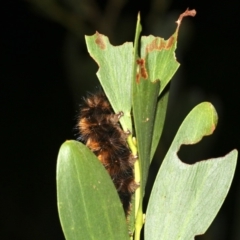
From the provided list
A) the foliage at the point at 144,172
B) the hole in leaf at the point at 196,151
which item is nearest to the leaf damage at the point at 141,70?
the foliage at the point at 144,172

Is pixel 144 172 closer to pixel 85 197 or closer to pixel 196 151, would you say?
pixel 85 197

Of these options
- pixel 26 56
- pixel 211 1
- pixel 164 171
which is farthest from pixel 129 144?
pixel 26 56

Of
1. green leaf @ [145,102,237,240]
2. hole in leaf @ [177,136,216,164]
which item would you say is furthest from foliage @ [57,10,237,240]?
hole in leaf @ [177,136,216,164]

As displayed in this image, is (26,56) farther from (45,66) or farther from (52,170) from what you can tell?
(52,170)

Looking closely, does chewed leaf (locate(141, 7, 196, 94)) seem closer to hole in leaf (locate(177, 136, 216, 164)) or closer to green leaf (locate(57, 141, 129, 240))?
green leaf (locate(57, 141, 129, 240))

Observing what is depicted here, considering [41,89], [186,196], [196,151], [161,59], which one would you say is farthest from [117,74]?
[41,89]

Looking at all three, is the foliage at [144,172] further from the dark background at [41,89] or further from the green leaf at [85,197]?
the dark background at [41,89]
